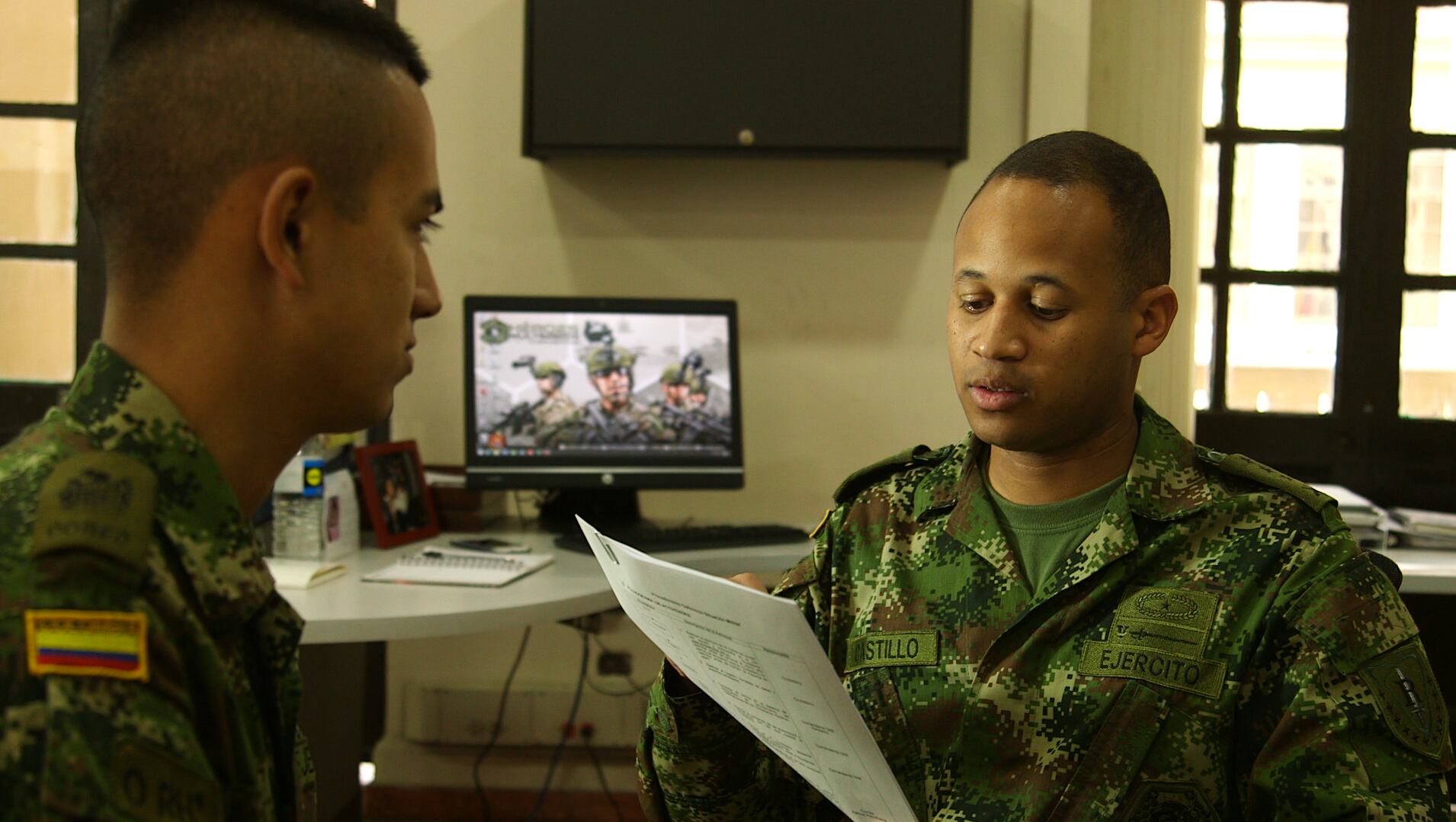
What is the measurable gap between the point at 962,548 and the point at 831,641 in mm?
182

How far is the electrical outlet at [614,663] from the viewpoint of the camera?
2.93 m

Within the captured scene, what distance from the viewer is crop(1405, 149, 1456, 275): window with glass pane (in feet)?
9.45

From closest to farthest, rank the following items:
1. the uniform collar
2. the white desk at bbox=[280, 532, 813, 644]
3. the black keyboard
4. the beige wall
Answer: the uniform collar
the white desk at bbox=[280, 532, 813, 644]
the black keyboard
the beige wall

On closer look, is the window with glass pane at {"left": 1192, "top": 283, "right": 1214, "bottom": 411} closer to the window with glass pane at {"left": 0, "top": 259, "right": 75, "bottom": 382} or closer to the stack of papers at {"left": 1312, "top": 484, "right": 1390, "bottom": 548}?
the stack of papers at {"left": 1312, "top": 484, "right": 1390, "bottom": 548}

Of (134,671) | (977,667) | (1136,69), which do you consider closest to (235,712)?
(134,671)

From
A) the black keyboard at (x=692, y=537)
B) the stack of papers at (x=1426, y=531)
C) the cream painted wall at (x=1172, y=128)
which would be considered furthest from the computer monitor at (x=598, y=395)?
the stack of papers at (x=1426, y=531)

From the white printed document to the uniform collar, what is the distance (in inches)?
13.3

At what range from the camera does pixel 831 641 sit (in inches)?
50.8

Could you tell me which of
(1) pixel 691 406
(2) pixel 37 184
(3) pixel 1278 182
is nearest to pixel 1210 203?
(3) pixel 1278 182

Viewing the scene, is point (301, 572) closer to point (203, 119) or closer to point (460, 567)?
point (460, 567)

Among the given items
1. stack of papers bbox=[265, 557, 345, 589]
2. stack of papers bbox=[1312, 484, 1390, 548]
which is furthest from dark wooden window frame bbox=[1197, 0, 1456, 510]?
stack of papers bbox=[265, 557, 345, 589]

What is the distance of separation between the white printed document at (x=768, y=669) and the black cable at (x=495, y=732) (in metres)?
1.92

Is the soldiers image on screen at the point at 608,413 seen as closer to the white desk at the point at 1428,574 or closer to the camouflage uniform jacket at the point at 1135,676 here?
the camouflage uniform jacket at the point at 1135,676

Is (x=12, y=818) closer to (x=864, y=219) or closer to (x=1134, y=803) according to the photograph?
(x=1134, y=803)
